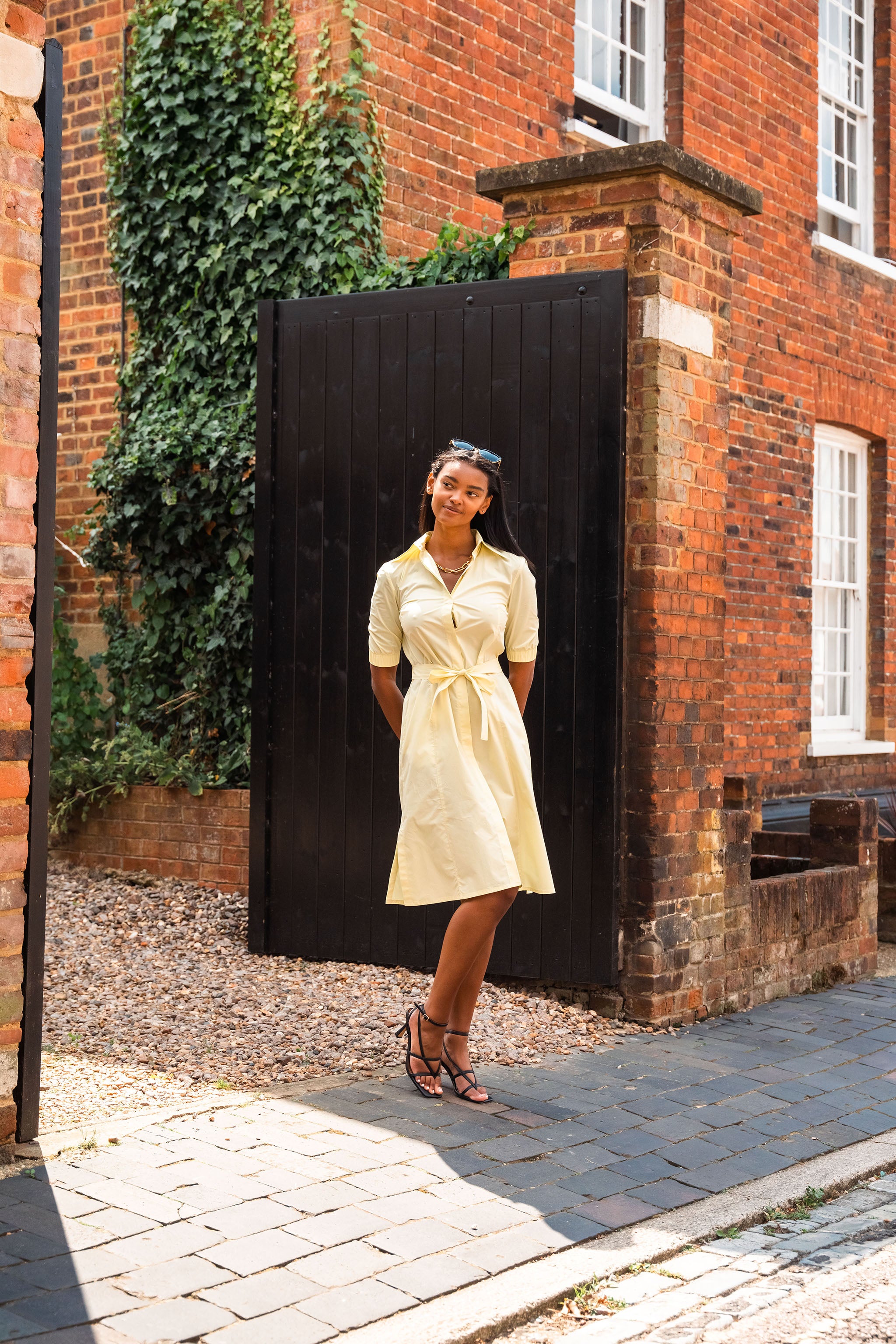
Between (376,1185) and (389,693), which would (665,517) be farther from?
(376,1185)

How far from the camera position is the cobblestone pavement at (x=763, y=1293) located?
327 cm

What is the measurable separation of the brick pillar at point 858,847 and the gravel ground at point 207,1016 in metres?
2.19

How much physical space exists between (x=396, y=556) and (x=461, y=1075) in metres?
2.42

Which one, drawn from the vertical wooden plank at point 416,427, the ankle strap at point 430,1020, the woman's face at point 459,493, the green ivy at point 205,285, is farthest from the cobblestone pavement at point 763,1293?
the green ivy at point 205,285

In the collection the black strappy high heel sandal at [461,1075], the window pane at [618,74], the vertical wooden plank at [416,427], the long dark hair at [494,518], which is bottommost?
the black strappy high heel sandal at [461,1075]

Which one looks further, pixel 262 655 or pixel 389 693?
pixel 262 655

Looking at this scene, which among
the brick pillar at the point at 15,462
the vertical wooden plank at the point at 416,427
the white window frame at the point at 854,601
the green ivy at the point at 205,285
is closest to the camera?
the brick pillar at the point at 15,462

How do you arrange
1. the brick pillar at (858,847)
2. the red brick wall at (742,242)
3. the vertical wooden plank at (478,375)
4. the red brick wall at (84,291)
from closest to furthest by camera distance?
the vertical wooden plank at (478,375)
the brick pillar at (858,847)
the red brick wall at (742,242)
the red brick wall at (84,291)

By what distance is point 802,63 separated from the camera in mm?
12164

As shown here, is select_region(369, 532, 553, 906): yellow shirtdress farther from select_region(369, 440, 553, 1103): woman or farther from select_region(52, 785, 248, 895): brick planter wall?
select_region(52, 785, 248, 895): brick planter wall

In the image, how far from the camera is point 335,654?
21.4 feet

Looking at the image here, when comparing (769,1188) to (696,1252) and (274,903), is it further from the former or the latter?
(274,903)

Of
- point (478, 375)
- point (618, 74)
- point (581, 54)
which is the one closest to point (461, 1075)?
point (478, 375)

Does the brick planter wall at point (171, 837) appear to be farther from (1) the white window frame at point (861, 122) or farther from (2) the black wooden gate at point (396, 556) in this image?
(1) the white window frame at point (861, 122)
